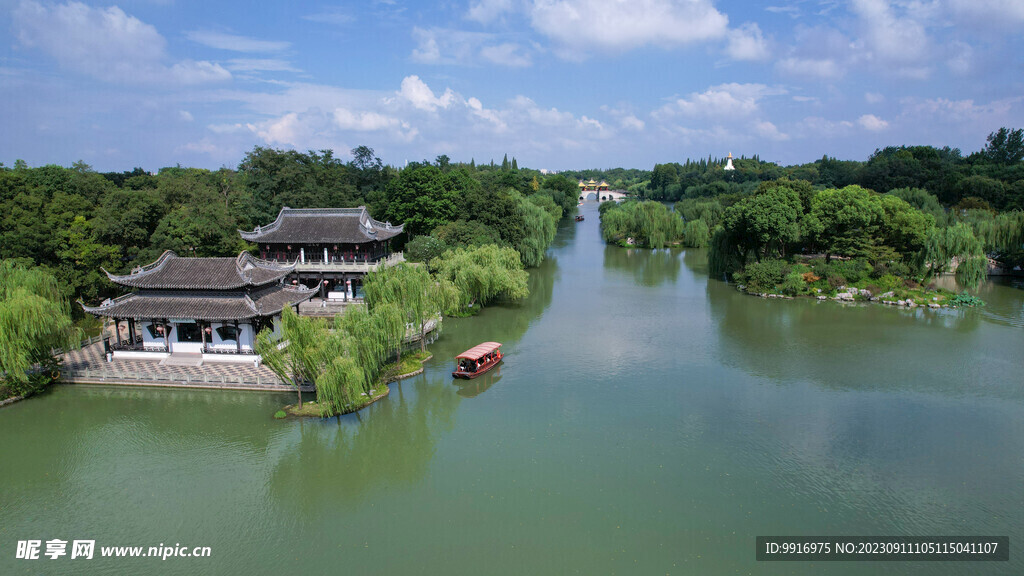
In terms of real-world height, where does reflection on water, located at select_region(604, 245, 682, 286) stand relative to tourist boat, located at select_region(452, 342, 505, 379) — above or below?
above

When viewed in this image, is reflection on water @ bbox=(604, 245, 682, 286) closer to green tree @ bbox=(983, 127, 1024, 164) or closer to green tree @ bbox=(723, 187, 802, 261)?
green tree @ bbox=(723, 187, 802, 261)

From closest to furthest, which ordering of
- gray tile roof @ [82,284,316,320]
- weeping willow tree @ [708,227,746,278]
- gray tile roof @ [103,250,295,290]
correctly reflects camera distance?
gray tile roof @ [82,284,316,320], gray tile roof @ [103,250,295,290], weeping willow tree @ [708,227,746,278]

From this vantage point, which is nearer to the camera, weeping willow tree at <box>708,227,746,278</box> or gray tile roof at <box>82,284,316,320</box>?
gray tile roof at <box>82,284,316,320</box>

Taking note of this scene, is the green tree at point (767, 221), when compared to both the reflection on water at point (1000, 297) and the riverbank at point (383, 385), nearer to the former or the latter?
the reflection on water at point (1000, 297)

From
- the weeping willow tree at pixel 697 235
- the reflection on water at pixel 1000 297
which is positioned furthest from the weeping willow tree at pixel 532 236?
the reflection on water at pixel 1000 297

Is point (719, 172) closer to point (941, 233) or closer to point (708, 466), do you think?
point (941, 233)

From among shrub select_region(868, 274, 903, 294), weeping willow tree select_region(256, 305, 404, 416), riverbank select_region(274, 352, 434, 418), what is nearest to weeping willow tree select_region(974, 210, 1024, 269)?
shrub select_region(868, 274, 903, 294)

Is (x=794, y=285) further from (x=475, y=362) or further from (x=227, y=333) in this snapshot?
(x=227, y=333)

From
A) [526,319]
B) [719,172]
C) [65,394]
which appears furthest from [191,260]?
[719,172]
